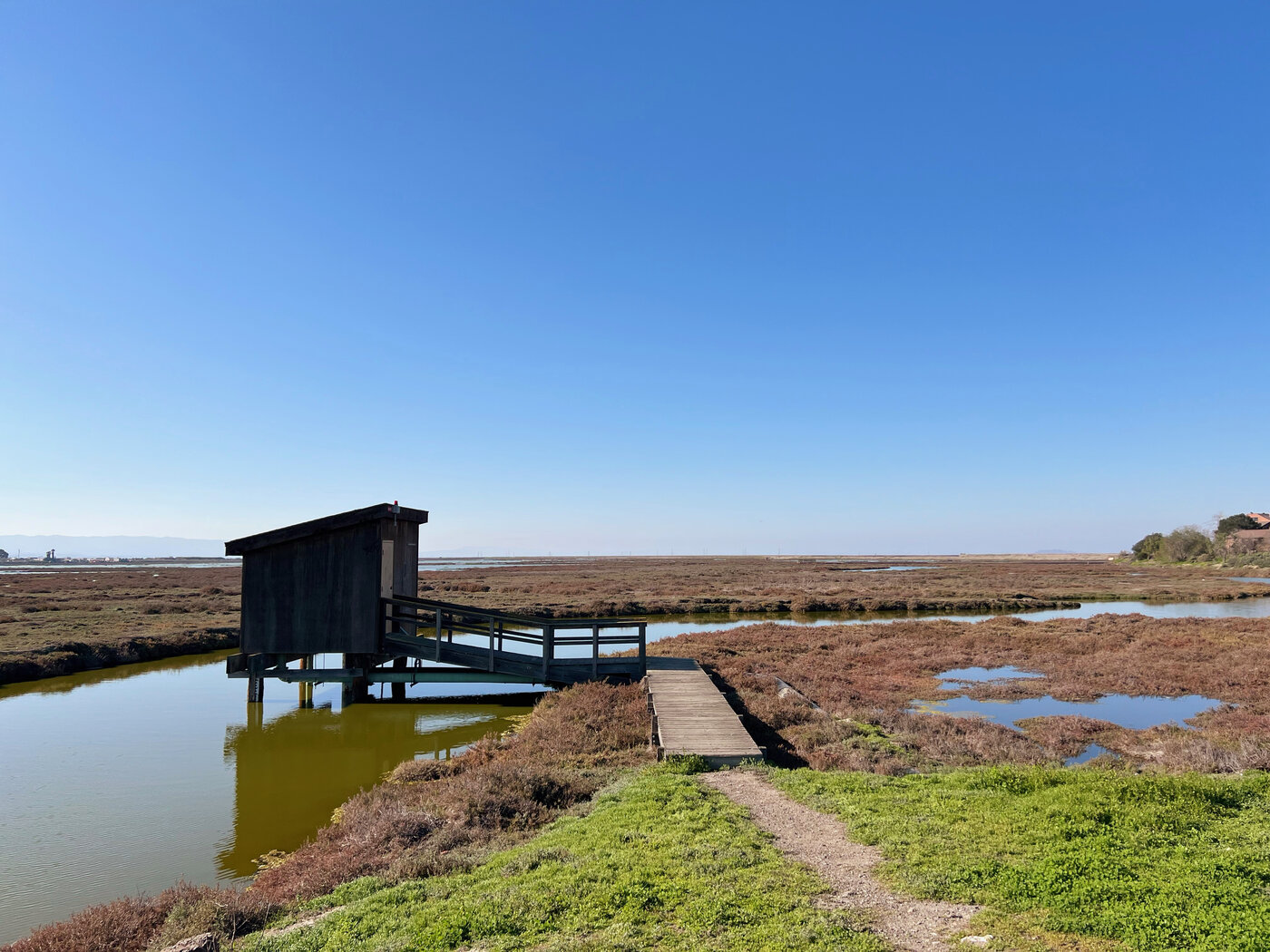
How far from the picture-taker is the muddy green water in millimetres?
9602

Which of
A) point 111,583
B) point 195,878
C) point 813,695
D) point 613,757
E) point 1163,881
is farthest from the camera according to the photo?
point 111,583

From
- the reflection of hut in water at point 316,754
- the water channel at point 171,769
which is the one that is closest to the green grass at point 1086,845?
the reflection of hut in water at point 316,754

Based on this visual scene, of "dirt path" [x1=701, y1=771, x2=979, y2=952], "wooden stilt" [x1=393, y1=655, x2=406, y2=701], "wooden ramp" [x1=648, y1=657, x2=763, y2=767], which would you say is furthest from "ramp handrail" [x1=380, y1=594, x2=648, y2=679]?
"dirt path" [x1=701, y1=771, x2=979, y2=952]

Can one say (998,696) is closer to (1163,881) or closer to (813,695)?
(813,695)

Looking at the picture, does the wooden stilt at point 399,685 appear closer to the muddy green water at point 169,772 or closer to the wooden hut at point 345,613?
the muddy green water at point 169,772

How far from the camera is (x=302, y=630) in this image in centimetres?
1862

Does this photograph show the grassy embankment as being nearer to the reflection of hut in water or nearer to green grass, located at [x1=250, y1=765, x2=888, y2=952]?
the reflection of hut in water

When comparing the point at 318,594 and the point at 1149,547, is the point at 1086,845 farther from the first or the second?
the point at 1149,547

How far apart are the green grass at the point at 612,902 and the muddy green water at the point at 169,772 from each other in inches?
183

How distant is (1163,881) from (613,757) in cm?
806

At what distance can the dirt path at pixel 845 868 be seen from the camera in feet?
17.5

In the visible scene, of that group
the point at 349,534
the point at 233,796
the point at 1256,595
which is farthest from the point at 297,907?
the point at 1256,595

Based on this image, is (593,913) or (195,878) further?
(195,878)

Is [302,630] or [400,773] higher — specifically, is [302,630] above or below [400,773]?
above
